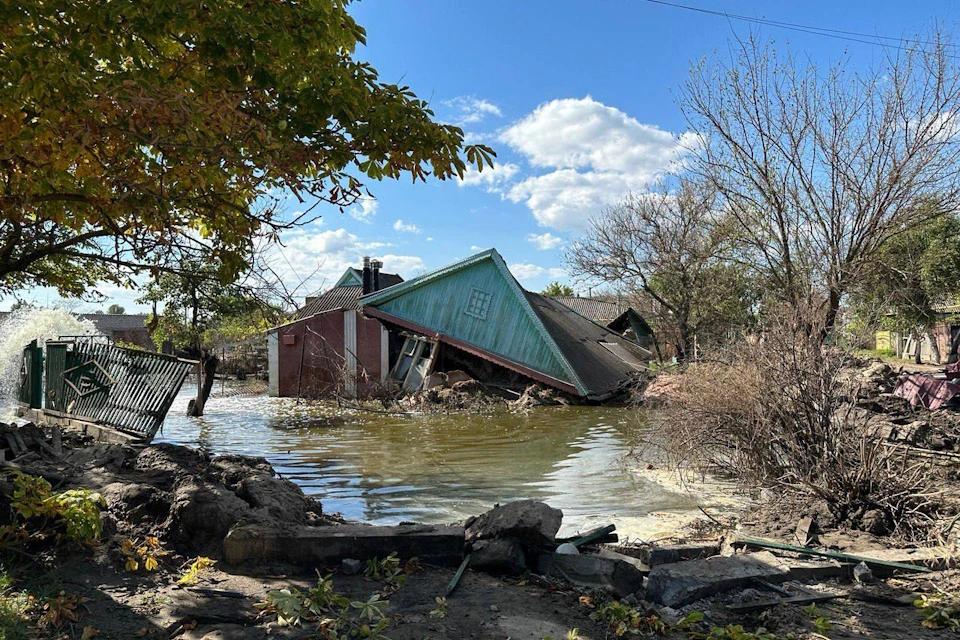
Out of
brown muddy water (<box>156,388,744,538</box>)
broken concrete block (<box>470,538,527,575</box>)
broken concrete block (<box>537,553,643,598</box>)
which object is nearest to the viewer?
broken concrete block (<box>537,553,643,598</box>)

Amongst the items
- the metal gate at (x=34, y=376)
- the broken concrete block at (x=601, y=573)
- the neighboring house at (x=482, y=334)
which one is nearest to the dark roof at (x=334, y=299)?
the neighboring house at (x=482, y=334)

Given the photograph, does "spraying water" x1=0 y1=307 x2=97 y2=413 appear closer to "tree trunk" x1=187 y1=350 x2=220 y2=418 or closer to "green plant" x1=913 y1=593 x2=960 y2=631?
"tree trunk" x1=187 y1=350 x2=220 y2=418

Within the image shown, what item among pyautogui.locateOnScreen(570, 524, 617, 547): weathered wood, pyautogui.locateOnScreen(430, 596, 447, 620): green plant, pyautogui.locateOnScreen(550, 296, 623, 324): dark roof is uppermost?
pyautogui.locateOnScreen(550, 296, 623, 324): dark roof

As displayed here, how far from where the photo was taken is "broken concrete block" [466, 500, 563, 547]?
5.58m

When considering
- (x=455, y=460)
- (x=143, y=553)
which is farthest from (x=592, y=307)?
(x=143, y=553)

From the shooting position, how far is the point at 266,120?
581cm

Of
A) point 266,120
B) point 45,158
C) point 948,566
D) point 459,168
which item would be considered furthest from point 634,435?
point 45,158

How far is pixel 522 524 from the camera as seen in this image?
5.57m

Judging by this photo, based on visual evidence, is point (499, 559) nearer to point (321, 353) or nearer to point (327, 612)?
point (327, 612)

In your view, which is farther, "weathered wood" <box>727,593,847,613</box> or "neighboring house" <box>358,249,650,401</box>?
"neighboring house" <box>358,249,650,401</box>

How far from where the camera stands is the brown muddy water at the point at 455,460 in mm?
8672

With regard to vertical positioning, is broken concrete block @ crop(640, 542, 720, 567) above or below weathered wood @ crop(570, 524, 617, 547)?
below

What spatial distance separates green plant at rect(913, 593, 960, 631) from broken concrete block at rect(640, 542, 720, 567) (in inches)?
66.1

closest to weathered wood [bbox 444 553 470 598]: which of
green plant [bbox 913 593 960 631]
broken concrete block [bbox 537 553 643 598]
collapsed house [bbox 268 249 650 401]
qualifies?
broken concrete block [bbox 537 553 643 598]
